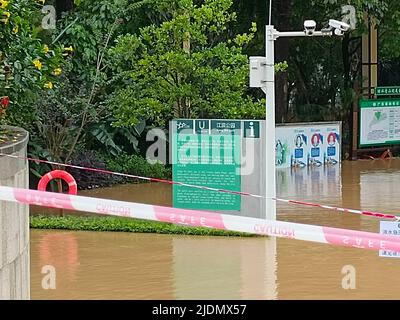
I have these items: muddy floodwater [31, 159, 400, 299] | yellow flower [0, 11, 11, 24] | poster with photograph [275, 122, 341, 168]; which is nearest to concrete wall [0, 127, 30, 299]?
yellow flower [0, 11, 11, 24]

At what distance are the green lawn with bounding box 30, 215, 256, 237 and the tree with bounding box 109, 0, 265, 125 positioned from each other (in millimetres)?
2782

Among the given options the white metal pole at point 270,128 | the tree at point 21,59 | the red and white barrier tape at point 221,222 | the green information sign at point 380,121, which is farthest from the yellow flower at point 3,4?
the green information sign at point 380,121

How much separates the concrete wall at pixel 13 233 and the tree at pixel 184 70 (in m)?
9.94

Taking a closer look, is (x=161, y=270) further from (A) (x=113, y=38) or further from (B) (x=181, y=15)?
(A) (x=113, y=38)

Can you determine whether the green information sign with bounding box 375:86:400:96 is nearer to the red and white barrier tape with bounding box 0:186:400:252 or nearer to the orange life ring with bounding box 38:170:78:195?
the orange life ring with bounding box 38:170:78:195

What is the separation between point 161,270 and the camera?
13.4m

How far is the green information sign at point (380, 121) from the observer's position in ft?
98.6

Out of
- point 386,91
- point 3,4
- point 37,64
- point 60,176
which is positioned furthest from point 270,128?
point 386,91

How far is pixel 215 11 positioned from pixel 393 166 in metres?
10.5

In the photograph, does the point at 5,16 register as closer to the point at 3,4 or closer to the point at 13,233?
Answer: the point at 3,4

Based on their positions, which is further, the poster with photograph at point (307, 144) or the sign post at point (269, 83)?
the poster with photograph at point (307, 144)

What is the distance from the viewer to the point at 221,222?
7.57 metres

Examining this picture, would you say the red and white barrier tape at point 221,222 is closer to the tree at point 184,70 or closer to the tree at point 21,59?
the tree at point 21,59

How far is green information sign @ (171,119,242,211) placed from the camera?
16859 millimetres
